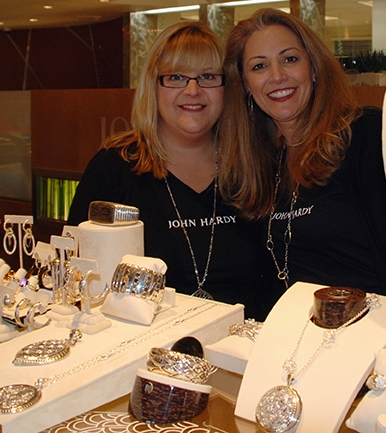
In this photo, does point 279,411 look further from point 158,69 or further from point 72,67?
point 72,67

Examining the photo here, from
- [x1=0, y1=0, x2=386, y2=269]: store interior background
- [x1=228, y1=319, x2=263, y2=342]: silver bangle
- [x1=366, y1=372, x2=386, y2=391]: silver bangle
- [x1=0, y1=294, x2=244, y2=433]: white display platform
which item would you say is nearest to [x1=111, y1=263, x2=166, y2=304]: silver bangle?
[x1=0, y1=294, x2=244, y2=433]: white display platform

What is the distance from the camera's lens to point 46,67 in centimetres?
623

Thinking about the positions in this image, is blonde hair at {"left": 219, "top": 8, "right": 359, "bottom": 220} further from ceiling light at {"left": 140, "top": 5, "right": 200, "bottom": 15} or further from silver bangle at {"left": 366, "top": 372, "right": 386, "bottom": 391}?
ceiling light at {"left": 140, "top": 5, "right": 200, "bottom": 15}

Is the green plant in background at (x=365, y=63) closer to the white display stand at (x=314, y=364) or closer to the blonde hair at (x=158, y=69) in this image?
the blonde hair at (x=158, y=69)

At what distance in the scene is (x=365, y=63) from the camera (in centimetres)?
309

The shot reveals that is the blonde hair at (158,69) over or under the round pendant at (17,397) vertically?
over

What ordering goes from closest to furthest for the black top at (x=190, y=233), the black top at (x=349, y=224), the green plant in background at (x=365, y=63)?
the black top at (x=349, y=224)
the black top at (x=190, y=233)
the green plant in background at (x=365, y=63)

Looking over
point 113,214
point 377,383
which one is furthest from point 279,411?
point 113,214

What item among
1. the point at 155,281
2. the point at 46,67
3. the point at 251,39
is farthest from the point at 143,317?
the point at 46,67

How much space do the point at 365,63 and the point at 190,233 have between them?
182 centimetres

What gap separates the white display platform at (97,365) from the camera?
0.79m

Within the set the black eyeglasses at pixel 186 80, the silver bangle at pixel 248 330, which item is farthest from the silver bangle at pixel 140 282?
the black eyeglasses at pixel 186 80

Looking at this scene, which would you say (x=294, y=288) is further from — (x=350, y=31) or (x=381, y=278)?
(x=350, y=31)

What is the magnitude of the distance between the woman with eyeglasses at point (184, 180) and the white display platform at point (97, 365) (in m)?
0.56
